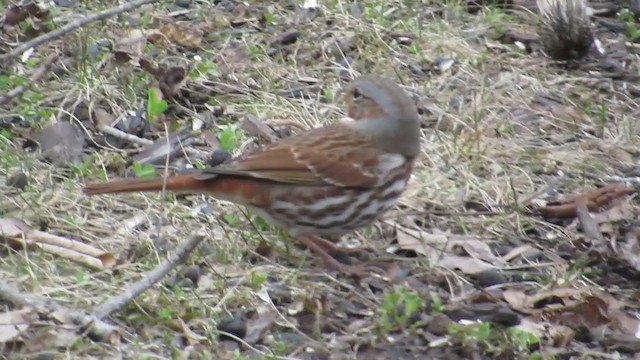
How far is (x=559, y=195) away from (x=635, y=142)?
0.65 metres

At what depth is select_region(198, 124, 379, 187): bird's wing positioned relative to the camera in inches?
209

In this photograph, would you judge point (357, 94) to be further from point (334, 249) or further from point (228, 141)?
point (228, 141)

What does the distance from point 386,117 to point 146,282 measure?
1263 mm

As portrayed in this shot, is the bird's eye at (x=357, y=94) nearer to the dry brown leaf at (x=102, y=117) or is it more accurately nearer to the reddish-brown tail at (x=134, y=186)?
the reddish-brown tail at (x=134, y=186)

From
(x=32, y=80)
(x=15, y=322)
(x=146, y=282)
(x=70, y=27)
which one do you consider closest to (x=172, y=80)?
(x=70, y=27)

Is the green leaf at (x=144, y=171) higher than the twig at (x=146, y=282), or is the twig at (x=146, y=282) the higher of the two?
the twig at (x=146, y=282)

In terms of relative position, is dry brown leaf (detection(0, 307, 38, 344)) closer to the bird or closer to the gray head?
the bird

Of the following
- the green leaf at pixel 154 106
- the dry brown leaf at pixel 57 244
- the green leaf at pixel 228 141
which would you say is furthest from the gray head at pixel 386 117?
the green leaf at pixel 154 106

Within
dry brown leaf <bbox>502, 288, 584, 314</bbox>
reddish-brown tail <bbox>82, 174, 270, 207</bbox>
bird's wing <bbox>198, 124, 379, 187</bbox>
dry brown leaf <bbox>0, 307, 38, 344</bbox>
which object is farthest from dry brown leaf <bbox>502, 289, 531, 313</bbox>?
dry brown leaf <bbox>0, 307, 38, 344</bbox>

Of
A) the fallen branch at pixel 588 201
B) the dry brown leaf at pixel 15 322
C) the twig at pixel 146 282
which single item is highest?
the dry brown leaf at pixel 15 322

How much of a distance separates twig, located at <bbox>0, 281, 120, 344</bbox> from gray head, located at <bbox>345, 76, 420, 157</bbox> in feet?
4.63

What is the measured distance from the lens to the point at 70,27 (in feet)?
21.9

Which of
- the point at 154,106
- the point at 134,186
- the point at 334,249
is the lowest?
the point at 334,249

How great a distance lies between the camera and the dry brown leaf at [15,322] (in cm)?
448
